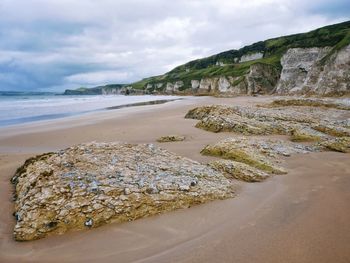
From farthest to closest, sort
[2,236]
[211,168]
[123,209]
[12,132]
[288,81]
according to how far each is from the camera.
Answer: [288,81], [12,132], [211,168], [123,209], [2,236]

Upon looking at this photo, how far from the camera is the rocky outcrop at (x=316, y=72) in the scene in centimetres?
5741

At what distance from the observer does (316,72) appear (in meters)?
65.2

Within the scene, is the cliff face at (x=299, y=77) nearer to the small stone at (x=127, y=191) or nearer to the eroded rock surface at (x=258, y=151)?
the eroded rock surface at (x=258, y=151)

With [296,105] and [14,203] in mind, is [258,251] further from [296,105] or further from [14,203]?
[296,105]

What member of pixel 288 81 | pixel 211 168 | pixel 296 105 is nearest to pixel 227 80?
pixel 288 81

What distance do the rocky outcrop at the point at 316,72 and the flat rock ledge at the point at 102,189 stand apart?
57.3 m

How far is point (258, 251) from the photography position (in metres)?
4.85

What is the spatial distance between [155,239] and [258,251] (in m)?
1.85

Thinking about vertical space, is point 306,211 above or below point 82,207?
→ below

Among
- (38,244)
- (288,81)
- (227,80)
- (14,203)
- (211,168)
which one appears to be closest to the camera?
(38,244)

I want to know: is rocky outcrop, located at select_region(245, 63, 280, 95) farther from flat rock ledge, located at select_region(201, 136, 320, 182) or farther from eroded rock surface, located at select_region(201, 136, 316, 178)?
flat rock ledge, located at select_region(201, 136, 320, 182)

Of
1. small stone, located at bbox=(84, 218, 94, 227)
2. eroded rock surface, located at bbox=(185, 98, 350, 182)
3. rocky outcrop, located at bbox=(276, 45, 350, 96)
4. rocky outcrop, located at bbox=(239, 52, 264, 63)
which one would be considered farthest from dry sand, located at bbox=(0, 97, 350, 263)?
rocky outcrop, located at bbox=(239, 52, 264, 63)

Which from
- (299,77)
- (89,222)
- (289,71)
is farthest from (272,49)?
(89,222)

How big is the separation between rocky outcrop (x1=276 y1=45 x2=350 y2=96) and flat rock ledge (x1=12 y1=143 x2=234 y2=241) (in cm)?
5729
